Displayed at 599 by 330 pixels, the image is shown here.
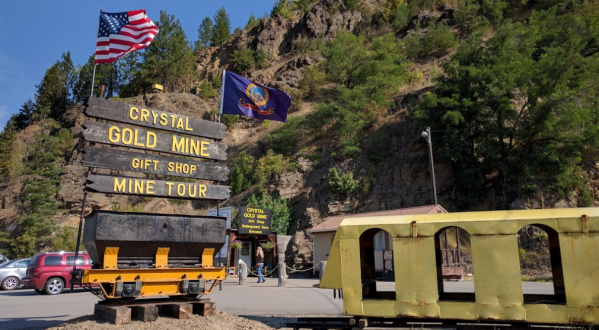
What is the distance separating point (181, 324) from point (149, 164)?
12.0 ft

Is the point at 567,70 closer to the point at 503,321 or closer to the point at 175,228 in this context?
the point at 503,321

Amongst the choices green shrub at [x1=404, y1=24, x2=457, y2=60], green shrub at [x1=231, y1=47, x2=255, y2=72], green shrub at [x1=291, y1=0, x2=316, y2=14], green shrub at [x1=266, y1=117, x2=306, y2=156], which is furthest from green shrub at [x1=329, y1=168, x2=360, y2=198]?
green shrub at [x1=291, y1=0, x2=316, y2=14]

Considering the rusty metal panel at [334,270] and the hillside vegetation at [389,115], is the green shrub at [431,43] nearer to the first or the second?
the hillside vegetation at [389,115]

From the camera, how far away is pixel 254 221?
28.2 m

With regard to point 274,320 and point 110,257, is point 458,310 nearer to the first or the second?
point 274,320

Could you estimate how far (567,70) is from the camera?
25.2 metres

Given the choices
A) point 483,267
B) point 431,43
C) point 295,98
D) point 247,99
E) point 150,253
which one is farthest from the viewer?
point 295,98

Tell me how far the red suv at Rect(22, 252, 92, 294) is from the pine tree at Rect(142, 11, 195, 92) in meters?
47.7

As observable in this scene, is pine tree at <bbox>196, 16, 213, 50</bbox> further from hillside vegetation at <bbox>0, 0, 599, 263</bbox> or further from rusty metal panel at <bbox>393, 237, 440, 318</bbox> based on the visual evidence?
rusty metal panel at <bbox>393, 237, 440, 318</bbox>

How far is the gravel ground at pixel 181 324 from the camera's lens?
299 inches

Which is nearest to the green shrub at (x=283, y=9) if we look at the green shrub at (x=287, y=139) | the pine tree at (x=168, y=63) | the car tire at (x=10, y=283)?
the pine tree at (x=168, y=63)

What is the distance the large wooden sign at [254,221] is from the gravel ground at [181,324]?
61.0ft

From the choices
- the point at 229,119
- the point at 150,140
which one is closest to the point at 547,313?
the point at 150,140

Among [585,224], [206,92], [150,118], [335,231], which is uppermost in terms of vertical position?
[206,92]
